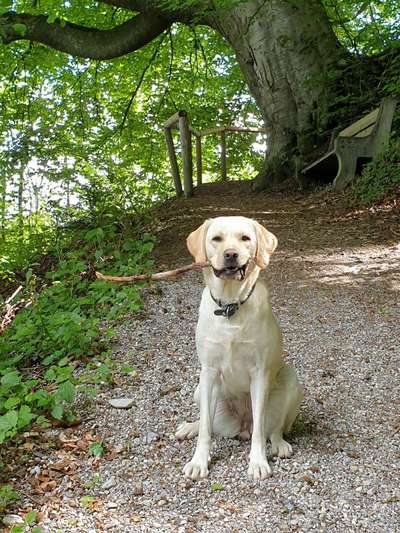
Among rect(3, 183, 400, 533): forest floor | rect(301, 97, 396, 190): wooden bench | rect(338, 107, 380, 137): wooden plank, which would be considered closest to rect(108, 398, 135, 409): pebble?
rect(3, 183, 400, 533): forest floor

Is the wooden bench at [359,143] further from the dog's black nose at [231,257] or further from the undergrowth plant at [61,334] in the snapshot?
the dog's black nose at [231,257]

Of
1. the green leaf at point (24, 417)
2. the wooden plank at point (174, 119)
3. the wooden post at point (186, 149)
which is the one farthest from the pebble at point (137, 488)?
the wooden plank at point (174, 119)

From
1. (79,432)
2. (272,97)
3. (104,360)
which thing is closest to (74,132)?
(272,97)

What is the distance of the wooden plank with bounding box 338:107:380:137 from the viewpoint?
978 centimetres

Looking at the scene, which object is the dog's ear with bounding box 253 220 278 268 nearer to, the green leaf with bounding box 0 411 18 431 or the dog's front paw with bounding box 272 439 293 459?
the dog's front paw with bounding box 272 439 293 459

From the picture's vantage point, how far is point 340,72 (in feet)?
36.0

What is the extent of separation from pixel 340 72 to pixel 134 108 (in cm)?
798

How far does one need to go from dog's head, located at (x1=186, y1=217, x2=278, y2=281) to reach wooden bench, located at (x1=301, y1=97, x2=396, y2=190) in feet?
23.2

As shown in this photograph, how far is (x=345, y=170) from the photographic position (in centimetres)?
988

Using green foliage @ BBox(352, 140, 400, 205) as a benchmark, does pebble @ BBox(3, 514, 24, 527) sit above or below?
below

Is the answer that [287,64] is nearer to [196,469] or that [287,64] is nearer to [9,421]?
[196,469]

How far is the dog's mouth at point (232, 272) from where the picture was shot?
295 centimetres

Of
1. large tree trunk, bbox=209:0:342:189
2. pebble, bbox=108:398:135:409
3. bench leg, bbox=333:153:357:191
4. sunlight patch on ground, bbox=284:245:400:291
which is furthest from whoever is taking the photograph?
large tree trunk, bbox=209:0:342:189

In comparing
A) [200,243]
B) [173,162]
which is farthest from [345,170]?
[200,243]
